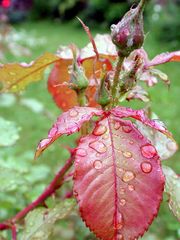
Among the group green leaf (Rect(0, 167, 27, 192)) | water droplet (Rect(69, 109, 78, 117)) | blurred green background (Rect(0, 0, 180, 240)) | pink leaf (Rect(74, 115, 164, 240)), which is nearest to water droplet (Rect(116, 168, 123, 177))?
pink leaf (Rect(74, 115, 164, 240))

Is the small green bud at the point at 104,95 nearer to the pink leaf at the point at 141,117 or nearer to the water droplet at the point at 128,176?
the pink leaf at the point at 141,117

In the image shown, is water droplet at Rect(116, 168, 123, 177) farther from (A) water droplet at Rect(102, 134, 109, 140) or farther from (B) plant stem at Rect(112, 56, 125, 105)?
(B) plant stem at Rect(112, 56, 125, 105)

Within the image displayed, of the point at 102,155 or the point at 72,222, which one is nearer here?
the point at 102,155

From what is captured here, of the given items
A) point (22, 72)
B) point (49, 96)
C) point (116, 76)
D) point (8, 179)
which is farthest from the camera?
point (49, 96)

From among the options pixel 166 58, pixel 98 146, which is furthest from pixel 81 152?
pixel 166 58

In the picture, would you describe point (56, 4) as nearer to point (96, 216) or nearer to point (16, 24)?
point (16, 24)

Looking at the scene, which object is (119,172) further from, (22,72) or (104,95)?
(22,72)

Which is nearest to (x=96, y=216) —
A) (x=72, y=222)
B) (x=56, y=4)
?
(x=72, y=222)
